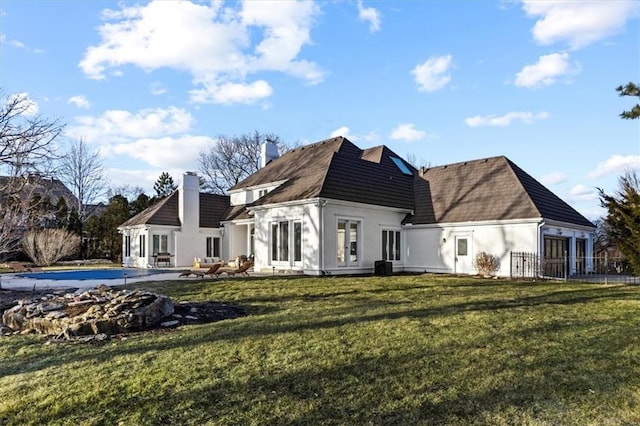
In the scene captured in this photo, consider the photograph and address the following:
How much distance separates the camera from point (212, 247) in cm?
2947

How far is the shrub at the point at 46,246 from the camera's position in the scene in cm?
3198

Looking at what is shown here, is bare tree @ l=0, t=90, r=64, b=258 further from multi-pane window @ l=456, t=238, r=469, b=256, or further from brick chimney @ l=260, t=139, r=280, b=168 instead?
brick chimney @ l=260, t=139, r=280, b=168

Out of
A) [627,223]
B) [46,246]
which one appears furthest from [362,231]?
[46,246]

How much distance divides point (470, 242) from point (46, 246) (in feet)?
96.4

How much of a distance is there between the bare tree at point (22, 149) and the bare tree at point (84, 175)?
36.6 m

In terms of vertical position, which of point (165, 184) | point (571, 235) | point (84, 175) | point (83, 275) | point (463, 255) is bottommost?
point (83, 275)

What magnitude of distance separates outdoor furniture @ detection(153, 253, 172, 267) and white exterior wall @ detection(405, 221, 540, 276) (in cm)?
1449

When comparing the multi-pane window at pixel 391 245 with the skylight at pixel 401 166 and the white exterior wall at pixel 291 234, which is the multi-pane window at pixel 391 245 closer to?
the white exterior wall at pixel 291 234

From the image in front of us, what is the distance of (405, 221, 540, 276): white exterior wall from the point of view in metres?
19.0

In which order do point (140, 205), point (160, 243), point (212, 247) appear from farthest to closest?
1. point (140, 205)
2. point (212, 247)
3. point (160, 243)

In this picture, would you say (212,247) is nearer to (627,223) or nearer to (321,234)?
(321,234)

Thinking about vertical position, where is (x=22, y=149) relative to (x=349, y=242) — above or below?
above

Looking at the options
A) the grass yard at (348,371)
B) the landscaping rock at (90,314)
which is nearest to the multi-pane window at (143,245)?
the landscaping rock at (90,314)

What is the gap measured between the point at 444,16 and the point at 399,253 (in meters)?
11.9
